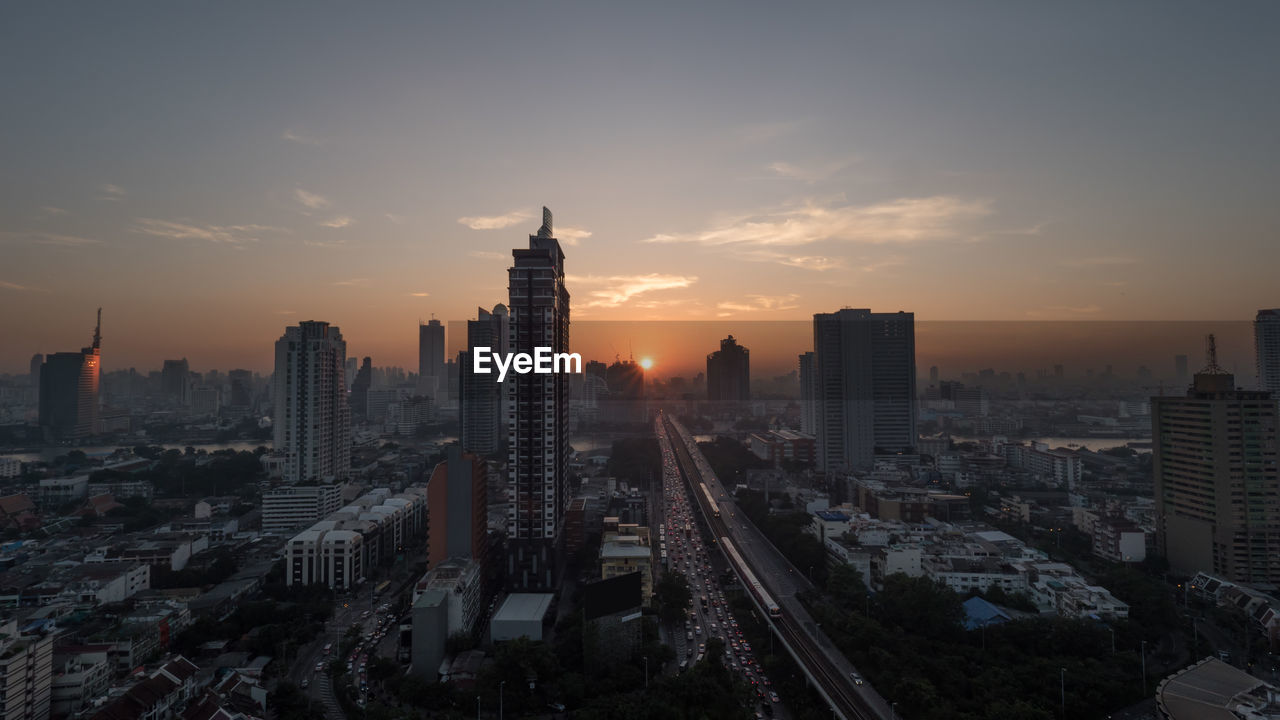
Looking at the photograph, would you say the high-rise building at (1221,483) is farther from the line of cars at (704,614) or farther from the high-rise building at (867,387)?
the high-rise building at (867,387)

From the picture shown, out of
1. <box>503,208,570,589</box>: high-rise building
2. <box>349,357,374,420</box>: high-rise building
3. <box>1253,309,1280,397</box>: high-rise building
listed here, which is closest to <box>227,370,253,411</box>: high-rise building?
<box>349,357,374,420</box>: high-rise building

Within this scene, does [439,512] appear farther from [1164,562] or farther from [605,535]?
[1164,562]

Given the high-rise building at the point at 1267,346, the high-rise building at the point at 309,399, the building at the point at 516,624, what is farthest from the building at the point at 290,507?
the high-rise building at the point at 1267,346

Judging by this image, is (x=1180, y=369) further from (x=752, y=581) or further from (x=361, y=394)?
(x=361, y=394)

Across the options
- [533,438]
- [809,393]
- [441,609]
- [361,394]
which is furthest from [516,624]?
[361,394]

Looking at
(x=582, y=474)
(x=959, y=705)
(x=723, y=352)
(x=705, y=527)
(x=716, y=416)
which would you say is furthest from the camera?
(x=716, y=416)

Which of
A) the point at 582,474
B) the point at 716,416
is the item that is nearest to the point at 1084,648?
the point at 582,474
